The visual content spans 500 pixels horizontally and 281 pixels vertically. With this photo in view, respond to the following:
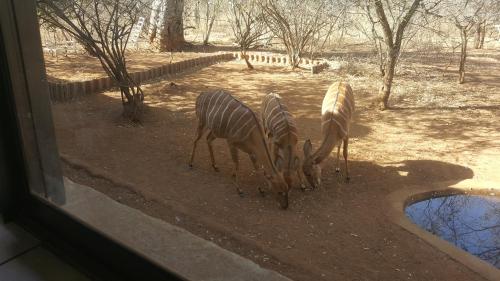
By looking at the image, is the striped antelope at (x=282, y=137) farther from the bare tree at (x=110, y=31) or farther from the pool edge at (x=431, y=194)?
the bare tree at (x=110, y=31)

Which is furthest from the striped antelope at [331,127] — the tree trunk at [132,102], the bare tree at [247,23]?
the bare tree at [247,23]

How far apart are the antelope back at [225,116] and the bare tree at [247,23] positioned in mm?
2044

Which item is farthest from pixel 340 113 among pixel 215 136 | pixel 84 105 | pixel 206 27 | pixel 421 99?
pixel 206 27

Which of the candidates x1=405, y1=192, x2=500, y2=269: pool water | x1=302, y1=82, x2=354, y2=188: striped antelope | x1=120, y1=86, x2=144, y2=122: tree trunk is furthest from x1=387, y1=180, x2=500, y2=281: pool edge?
x1=120, y1=86, x2=144, y2=122: tree trunk

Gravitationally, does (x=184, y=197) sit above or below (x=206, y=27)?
below

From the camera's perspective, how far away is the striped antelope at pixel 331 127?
275 centimetres

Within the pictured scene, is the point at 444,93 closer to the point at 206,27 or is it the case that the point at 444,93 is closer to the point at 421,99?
the point at 421,99

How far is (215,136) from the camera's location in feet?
9.78

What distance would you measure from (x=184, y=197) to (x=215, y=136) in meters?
0.84

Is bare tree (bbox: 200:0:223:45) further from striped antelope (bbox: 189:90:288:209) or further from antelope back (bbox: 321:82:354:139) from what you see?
antelope back (bbox: 321:82:354:139)

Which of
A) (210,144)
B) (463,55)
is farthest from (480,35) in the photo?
(210,144)

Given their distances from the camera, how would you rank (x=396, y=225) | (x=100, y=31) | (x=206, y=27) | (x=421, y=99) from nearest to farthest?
(x=396, y=225) < (x=421, y=99) < (x=100, y=31) < (x=206, y=27)

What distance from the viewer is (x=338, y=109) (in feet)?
9.98

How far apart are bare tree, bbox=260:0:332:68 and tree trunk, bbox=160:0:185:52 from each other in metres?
1.02
